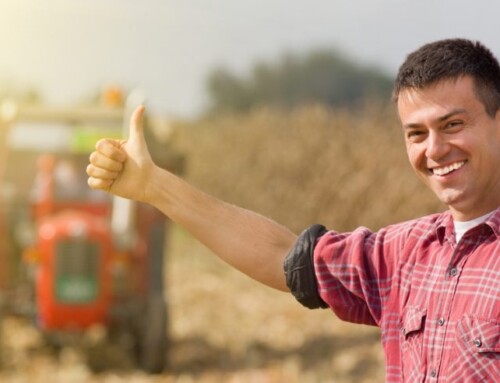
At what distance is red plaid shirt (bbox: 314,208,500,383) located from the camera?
221cm

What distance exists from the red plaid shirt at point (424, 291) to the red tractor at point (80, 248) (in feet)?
16.9

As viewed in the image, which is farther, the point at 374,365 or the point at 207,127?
the point at 207,127

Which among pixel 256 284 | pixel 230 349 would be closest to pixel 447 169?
pixel 230 349

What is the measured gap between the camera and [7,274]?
785 cm

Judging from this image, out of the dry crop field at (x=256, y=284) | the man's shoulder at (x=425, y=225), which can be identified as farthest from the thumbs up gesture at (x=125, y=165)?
the dry crop field at (x=256, y=284)

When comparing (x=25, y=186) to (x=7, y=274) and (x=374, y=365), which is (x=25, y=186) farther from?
(x=374, y=365)

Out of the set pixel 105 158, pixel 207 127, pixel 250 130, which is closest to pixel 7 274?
pixel 105 158

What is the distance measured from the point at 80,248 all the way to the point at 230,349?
1.59 metres

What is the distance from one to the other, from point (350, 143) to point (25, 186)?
6796 mm

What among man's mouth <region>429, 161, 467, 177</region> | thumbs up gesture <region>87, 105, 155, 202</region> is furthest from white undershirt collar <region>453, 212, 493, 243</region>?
thumbs up gesture <region>87, 105, 155, 202</region>

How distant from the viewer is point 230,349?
28.0 ft

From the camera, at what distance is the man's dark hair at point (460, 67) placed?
2.28 meters

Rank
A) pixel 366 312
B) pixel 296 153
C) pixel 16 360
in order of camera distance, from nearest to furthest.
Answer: pixel 366 312 < pixel 16 360 < pixel 296 153

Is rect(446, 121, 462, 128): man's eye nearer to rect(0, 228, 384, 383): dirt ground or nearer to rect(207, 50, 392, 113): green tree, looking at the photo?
rect(0, 228, 384, 383): dirt ground
